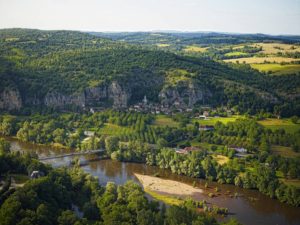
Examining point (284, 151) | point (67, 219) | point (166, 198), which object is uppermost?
point (67, 219)

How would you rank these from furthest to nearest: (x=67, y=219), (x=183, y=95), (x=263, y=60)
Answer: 1. (x=263, y=60)
2. (x=183, y=95)
3. (x=67, y=219)

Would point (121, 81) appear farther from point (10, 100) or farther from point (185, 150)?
point (185, 150)

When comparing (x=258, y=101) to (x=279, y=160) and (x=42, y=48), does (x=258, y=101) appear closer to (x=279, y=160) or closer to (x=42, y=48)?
(x=279, y=160)

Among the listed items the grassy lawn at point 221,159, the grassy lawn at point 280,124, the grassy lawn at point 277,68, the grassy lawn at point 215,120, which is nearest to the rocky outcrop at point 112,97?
the grassy lawn at point 215,120

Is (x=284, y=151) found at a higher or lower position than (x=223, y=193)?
Result: higher

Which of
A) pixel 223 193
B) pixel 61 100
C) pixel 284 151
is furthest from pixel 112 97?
pixel 223 193

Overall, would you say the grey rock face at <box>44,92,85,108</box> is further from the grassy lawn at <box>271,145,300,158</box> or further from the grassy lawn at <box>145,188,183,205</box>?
the grassy lawn at <box>145,188,183,205</box>

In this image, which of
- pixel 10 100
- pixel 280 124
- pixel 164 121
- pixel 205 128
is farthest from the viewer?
pixel 10 100
